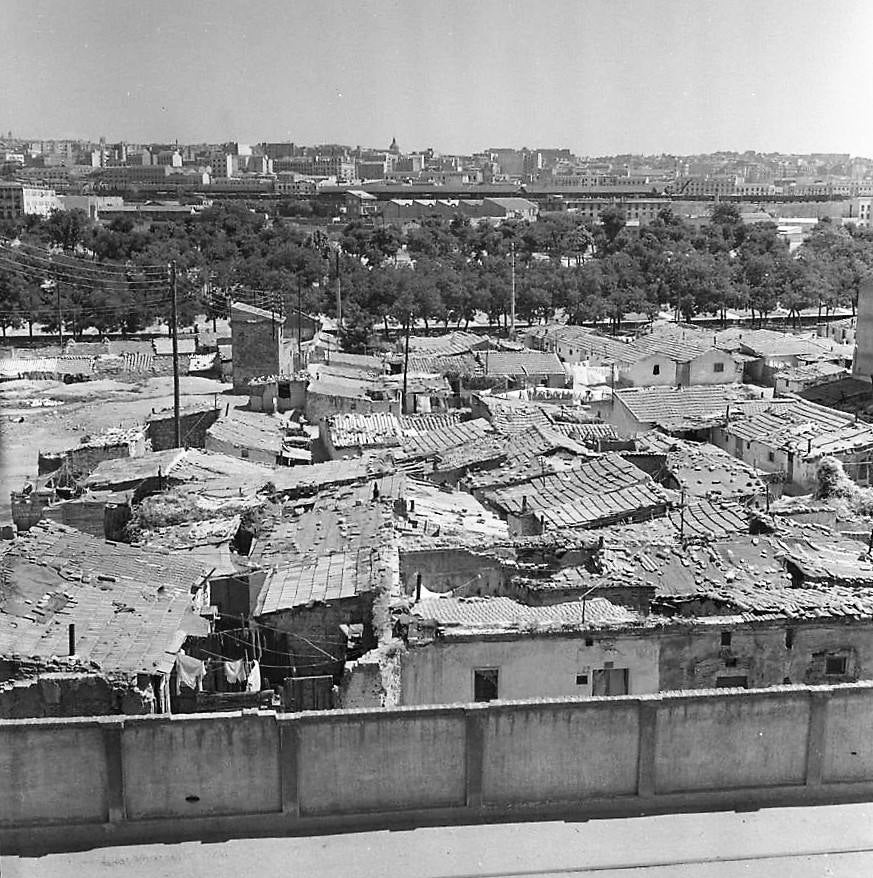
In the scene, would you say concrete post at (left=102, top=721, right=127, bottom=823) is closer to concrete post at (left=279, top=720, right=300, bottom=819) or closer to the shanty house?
concrete post at (left=279, top=720, right=300, bottom=819)

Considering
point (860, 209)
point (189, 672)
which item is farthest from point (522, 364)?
point (860, 209)

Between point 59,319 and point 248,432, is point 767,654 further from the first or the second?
point 59,319


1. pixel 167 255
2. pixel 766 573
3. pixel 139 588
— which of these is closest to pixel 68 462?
pixel 139 588

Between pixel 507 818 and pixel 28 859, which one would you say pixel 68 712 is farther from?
pixel 507 818

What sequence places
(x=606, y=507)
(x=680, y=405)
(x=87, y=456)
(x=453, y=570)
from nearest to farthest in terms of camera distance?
(x=453, y=570), (x=606, y=507), (x=87, y=456), (x=680, y=405)

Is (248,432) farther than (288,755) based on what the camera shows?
Yes

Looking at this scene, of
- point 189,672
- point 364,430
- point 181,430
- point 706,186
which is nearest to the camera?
point 189,672

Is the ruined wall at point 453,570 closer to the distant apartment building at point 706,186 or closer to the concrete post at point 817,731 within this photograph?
the concrete post at point 817,731
